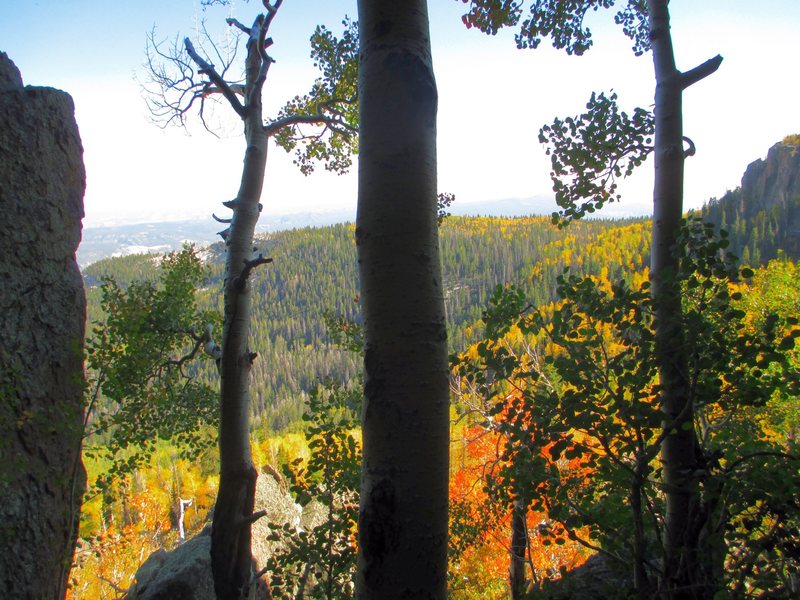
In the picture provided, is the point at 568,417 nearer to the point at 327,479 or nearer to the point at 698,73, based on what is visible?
the point at 698,73

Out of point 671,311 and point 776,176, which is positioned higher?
point 776,176

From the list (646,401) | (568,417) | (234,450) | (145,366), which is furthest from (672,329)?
(145,366)

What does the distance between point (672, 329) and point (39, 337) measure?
689cm

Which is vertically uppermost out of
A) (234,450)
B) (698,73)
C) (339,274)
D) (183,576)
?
(698,73)

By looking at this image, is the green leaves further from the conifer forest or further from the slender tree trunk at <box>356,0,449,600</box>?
the slender tree trunk at <box>356,0,449,600</box>

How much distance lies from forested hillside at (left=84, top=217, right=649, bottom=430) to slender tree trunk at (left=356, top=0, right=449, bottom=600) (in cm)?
8278

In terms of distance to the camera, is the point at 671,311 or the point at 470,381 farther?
the point at 470,381

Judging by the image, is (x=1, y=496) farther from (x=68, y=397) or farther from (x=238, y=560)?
(x=238, y=560)

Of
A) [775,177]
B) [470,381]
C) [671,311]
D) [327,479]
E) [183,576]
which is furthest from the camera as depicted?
[775,177]

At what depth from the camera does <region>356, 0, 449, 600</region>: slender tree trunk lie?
4.39ft

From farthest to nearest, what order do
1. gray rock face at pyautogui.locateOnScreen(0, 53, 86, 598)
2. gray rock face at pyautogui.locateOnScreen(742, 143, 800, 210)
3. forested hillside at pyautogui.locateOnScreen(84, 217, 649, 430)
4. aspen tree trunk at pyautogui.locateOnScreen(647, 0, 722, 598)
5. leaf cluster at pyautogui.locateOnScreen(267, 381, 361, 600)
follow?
forested hillside at pyautogui.locateOnScreen(84, 217, 649, 430), gray rock face at pyautogui.locateOnScreen(742, 143, 800, 210), gray rock face at pyautogui.locateOnScreen(0, 53, 86, 598), leaf cluster at pyautogui.locateOnScreen(267, 381, 361, 600), aspen tree trunk at pyautogui.locateOnScreen(647, 0, 722, 598)

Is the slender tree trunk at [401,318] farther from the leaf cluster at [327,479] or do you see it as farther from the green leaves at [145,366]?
the green leaves at [145,366]

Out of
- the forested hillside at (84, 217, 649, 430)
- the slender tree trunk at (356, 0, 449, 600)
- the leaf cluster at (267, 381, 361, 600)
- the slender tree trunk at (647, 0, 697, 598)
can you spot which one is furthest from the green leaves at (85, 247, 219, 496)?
the forested hillside at (84, 217, 649, 430)

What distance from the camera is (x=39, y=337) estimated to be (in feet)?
19.3
